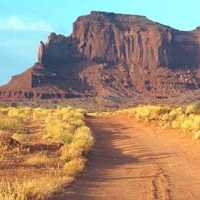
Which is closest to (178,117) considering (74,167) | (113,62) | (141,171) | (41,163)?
(41,163)

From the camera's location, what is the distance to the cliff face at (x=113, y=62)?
139250mm

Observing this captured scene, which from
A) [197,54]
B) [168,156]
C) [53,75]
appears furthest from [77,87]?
[168,156]

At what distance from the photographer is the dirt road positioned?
1334 cm

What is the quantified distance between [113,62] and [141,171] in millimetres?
143696

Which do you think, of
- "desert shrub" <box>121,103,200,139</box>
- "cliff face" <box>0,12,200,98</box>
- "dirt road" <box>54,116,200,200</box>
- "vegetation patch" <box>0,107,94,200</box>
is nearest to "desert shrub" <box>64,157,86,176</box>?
"vegetation patch" <box>0,107,94,200</box>

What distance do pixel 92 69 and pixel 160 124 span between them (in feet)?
378

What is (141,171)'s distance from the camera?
17141mm

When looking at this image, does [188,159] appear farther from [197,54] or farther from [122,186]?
[197,54]

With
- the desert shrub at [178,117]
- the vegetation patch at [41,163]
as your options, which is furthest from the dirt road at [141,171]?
the desert shrub at [178,117]

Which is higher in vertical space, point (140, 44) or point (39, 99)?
point (140, 44)

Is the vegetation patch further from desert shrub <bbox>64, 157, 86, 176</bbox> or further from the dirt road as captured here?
the dirt road

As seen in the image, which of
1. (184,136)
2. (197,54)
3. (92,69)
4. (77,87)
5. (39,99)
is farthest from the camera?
(197,54)

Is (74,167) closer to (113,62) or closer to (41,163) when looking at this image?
(41,163)

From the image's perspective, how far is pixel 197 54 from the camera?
16150 centimetres
